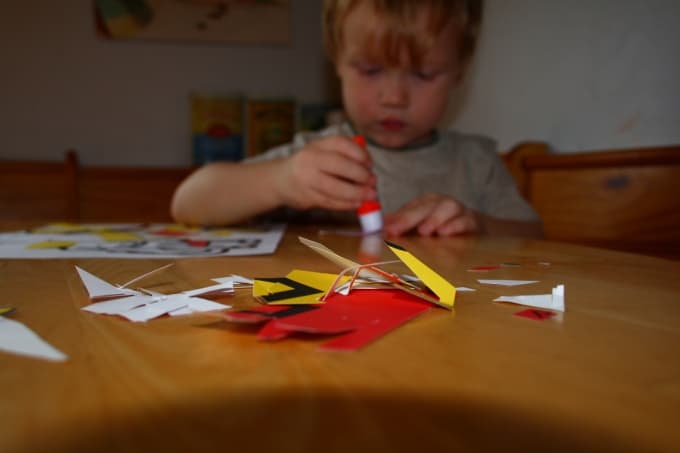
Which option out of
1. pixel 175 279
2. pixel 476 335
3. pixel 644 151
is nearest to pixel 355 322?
pixel 476 335

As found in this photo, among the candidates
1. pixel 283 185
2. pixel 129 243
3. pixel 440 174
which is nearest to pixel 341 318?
pixel 129 243

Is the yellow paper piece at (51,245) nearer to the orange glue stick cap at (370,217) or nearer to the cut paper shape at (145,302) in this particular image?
the cut paper shape at (145,302)

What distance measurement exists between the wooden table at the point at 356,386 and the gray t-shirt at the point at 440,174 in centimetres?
74

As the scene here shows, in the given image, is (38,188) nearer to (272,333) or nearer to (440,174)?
(440,174)

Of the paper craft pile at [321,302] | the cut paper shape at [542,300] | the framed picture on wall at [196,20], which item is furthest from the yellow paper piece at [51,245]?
the framed picture on wall at [196,20]

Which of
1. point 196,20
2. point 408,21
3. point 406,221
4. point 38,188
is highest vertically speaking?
point 196,20

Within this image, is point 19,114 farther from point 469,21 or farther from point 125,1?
point 469,21

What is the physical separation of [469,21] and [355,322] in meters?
0.88

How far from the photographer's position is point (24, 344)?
0.53 feet

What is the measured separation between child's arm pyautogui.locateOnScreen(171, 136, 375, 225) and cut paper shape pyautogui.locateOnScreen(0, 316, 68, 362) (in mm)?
462

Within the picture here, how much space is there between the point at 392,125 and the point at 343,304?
71 cm

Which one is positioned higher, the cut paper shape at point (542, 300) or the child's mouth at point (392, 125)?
the child's mouth at point (392, 125)

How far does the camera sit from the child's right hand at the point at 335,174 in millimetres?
613

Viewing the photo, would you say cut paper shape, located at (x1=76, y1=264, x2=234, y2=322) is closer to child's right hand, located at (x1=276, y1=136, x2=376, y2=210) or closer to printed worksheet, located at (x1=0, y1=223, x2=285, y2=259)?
printed worksheet, located at (x1=0, y1=223, x2=285, y2=259)
